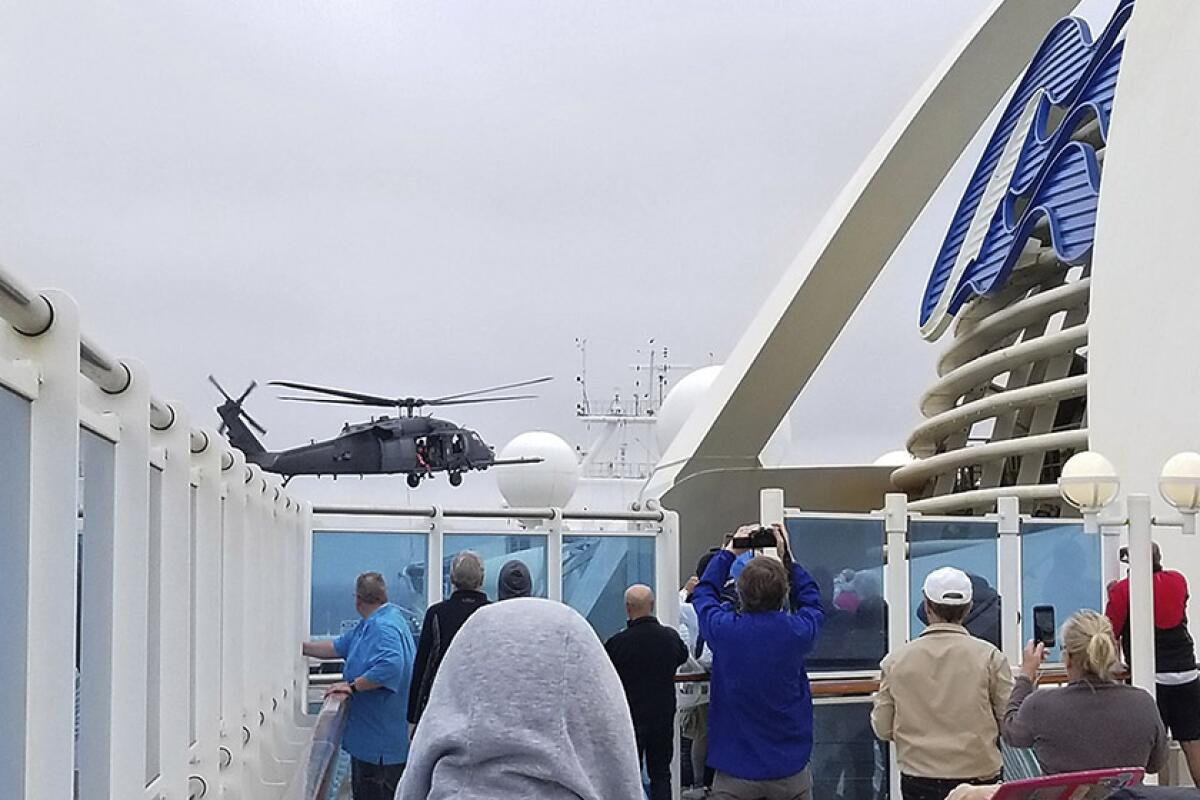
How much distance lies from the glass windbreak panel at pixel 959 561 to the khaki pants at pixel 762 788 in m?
2.57

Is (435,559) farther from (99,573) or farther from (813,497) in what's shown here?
(813,497)

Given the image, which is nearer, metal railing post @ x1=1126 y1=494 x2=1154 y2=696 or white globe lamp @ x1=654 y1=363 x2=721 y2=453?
metal railing post @ x1=1126 y1=494 x2=1154 y2=696

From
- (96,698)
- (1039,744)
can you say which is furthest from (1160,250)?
(96,698)

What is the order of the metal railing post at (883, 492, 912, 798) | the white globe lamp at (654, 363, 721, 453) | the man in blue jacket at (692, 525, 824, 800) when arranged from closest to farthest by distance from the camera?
the man in blue jacket at (692, 525, 824, 800) < the metal railing post at (883, 492, 912, 798) < the white globe lamp at (654, 363, 721, 453)

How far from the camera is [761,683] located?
259 inches

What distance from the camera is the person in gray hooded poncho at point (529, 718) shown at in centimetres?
203

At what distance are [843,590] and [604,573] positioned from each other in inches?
58.4

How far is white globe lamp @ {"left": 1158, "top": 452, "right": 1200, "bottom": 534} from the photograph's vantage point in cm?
871

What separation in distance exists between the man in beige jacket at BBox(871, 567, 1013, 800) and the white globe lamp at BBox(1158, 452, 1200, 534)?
116 inches

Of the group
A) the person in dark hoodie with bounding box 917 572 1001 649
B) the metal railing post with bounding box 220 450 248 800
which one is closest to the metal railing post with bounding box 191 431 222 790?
the metal railing post with bounding box 220 450 248 800

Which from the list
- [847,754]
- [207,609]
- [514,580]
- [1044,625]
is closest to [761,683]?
[514,580]

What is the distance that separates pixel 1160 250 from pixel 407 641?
408 inches

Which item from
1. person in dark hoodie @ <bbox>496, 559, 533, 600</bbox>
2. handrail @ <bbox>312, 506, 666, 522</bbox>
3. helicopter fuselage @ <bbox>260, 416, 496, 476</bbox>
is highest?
helicopter fuselage @ <bbox>260, 416, 496, 476</bbox>

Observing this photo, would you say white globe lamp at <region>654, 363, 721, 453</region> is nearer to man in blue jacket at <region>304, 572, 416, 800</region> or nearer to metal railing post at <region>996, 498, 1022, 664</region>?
metal railing post at <region>996, 498, 1022, 664</region>
